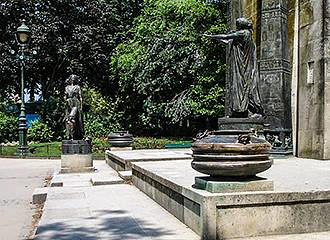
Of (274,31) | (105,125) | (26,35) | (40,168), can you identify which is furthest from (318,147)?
(105,125)

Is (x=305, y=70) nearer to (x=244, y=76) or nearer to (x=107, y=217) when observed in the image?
(x=244, y=76)

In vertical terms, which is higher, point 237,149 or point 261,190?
point 237,149

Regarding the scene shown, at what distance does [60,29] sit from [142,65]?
830 centimetres

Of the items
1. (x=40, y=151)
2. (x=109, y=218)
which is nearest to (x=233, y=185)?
(x=109, y=218)

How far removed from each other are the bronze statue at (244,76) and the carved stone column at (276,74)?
1.64 m

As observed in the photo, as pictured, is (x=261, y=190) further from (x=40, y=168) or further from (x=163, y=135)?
(x=163, y=135)

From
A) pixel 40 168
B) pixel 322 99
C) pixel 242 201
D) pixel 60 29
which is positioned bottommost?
pixel 40 168

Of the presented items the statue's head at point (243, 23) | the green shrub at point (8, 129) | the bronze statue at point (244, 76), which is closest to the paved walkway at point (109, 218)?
the bronze statue at point (244, 76)

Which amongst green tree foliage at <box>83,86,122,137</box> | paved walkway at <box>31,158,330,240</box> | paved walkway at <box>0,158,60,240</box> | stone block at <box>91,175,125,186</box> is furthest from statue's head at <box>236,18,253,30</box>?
green tree foliage at <box>83,86,122,137</box>

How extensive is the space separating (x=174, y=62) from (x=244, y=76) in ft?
52.6

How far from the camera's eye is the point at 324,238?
4.70m

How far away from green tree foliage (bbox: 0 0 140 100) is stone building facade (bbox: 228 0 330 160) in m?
20.3

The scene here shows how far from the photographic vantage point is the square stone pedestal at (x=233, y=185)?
4.69m

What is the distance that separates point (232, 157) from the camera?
455cm
